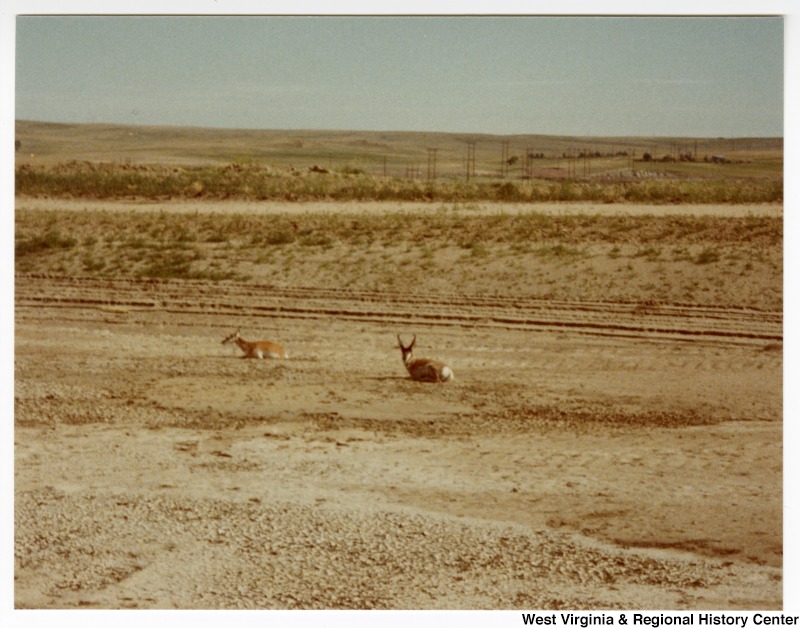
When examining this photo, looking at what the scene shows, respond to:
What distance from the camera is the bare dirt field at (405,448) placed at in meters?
9.75

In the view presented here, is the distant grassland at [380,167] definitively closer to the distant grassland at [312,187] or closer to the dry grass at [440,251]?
the distant grassland at [312,187]

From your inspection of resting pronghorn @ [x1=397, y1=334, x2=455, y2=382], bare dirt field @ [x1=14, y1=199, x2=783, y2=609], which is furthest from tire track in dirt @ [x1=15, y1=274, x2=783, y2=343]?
resting pronghorn @ [x1=397, y1=334, x2=455, y2=382]

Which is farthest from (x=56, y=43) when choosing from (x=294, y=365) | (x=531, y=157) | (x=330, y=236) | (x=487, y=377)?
(x=330, y=236)

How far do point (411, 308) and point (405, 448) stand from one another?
5.98 metres

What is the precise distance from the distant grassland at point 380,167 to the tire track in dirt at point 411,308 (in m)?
1.89

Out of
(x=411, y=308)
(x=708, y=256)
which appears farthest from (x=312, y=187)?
(x=708, y=256)

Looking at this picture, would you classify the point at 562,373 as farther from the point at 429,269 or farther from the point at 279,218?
the point at 279,218

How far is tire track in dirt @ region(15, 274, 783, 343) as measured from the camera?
55.1 feet

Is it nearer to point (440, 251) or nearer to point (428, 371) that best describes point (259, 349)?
point (428, 371)

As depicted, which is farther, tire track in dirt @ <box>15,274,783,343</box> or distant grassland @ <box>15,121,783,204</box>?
tire track in dirt @ <box>15,274,783,343</box>

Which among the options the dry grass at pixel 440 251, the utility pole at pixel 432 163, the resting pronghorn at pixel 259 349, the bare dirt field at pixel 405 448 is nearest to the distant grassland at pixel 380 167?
the utility pole at pixel 432 163

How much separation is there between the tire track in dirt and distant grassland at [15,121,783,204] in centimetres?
189

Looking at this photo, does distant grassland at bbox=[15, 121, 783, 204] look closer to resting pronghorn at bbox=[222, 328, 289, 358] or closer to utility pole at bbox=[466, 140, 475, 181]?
utility pole at bbox=[466, 140, 475, 181]

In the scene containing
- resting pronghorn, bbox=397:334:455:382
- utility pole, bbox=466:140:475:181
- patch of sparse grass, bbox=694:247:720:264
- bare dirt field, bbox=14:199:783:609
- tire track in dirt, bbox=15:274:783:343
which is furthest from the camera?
patch of sparse grass, bbox=694:247:720:264
